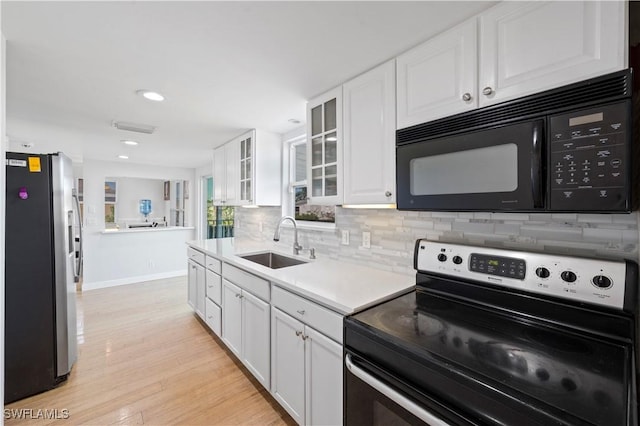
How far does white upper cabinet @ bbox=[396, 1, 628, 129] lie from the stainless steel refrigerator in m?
2.47

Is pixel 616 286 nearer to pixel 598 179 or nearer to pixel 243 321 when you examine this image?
pixel 598 179

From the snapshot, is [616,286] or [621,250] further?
[621,250]

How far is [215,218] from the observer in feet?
17.4

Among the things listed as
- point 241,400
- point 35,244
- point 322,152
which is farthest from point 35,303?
point 322,152

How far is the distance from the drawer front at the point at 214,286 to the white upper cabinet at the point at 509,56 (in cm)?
211

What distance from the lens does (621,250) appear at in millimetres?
1011

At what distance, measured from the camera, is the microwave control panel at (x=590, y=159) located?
79 cm

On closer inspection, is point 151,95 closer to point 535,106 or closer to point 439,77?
point 439,77

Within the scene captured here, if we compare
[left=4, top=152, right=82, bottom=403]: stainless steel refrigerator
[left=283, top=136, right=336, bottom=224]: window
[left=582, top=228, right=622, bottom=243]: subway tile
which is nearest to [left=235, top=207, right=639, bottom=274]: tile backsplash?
[left=582, top=228, right=622, bottom=243]: subway tile

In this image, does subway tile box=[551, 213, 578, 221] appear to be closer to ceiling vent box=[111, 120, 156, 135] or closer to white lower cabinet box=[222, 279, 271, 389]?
white lower cabinet box=[222, 279, 271, 389]

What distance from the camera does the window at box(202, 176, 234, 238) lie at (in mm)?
4910

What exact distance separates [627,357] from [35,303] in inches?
125

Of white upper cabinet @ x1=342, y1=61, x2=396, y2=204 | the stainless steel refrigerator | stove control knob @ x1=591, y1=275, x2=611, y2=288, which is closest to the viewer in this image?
stove control knob @ x1=591, y1=275, x2=611, y2=288

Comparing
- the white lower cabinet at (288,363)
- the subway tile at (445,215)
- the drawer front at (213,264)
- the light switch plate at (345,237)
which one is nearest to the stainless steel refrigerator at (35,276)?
the drawer front at (213,264)
